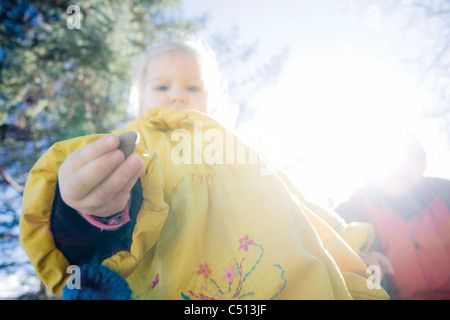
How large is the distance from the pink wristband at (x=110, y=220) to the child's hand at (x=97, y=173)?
7cm

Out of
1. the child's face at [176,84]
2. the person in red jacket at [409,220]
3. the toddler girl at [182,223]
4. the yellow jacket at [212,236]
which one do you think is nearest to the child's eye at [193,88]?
the child's face at [176,84]

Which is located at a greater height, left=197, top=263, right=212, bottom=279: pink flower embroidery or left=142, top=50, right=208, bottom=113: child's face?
left=142, top=50, right=208, bottom=113: child's face

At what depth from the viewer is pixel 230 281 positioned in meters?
0.67

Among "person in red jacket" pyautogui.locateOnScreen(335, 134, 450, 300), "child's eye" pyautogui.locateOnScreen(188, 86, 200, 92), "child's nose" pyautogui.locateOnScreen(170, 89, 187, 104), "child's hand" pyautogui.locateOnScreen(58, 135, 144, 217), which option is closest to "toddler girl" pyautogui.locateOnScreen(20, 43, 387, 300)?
"child's hand" pyautogui.locateOnScreen(58, 135, 144, 217)

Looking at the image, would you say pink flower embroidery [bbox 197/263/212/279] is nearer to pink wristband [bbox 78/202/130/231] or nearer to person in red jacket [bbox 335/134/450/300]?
pink wristband [bbox 78/202/130/231]

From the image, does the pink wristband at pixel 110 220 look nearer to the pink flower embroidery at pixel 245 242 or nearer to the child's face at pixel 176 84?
the pink flower embroidery at pixel 245 242

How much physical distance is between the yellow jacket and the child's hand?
13 centimetres

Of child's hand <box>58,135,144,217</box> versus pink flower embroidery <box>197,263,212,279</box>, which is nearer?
child's hand <box>58,135,144,217</box>

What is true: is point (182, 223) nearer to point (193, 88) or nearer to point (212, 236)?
point (212, 236)

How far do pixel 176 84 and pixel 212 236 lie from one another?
2.64ft

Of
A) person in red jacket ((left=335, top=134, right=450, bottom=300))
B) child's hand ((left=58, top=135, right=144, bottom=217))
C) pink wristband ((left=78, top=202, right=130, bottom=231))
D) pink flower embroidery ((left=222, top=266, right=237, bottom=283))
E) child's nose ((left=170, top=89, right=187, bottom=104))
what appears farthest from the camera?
person in red jacket ((left=335, top=134, right=450, bottom=300))

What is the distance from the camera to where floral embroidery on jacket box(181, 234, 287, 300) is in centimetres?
66

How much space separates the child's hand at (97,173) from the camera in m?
0.45

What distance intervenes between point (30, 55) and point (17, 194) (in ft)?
7.21
